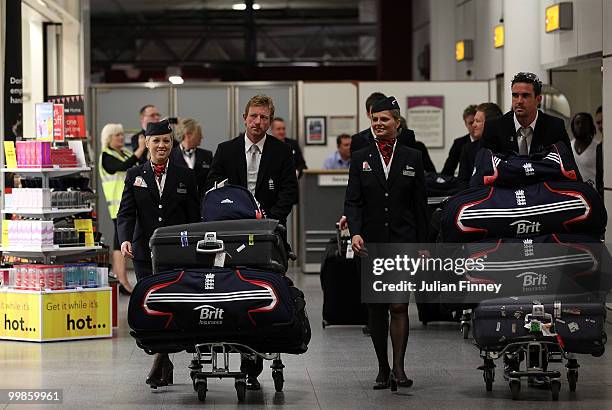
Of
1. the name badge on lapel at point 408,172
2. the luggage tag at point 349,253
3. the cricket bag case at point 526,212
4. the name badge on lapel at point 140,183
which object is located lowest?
the luggage tag at point 349,253

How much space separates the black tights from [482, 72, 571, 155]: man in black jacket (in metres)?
1.04

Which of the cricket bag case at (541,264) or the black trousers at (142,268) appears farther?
the black trousers at (142,268)

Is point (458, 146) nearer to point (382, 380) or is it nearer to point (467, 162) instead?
point (467, 162)

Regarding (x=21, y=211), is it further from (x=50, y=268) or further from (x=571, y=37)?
(x=571, y=37)

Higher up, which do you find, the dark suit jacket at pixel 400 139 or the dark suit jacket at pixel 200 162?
the dark suit jacket at pixel 400 139

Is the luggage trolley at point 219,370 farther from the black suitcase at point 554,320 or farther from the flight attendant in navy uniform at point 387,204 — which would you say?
the black suitcase at point 554,320

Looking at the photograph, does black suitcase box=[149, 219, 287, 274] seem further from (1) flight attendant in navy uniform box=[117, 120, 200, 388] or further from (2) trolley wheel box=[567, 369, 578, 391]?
(2) trolley wheel box=[567, 369, 578, 391]

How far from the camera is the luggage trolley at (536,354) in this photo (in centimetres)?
666

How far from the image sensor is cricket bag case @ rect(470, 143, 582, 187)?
6.89 m

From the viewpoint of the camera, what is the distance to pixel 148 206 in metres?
7.34

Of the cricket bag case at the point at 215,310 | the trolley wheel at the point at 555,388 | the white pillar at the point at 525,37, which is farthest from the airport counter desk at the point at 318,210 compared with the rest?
the cricket bag case at the point at 215,310

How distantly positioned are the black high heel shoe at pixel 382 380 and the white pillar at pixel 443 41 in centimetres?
1251

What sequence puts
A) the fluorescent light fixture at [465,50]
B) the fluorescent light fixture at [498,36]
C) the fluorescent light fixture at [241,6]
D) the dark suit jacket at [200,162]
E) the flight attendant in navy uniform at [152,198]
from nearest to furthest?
1. the flight attendant in navy uniform at [152,198]
2. the dark suit jacket at [200,162]
3. the fluorescent light fixture at [498,36]
4. the fluorescent light fixture at [465,50]
5. the fluorescent light fixture at [241,6]

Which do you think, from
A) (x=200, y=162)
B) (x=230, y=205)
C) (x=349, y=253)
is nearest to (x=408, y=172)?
(x=230, y=205)
